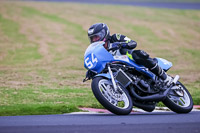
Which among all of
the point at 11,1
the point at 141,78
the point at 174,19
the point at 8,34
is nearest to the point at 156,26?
the point at 174,19

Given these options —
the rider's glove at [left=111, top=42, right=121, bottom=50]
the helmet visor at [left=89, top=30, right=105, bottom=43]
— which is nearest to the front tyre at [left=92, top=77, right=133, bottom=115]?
the rider's glove at [left=111, top=42, right=121, bottom=50]

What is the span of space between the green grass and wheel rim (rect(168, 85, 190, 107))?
161 centimetres

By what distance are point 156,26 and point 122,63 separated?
71.8 ft

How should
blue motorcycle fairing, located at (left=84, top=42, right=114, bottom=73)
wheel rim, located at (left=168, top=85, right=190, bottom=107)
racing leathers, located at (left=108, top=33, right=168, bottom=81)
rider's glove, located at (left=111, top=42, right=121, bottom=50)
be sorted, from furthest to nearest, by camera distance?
1. wheel rim, located at (left=168, top=85, right=190, bottom=107)
2. racing leathers, located at (left=108, top=33, right=168, bottom=81)
3. rider's glove, located at (left=111, top=42, right=121, bottom=50)
4. blue motorcycle fairing, located at (left=84, top=42, right=114, bottom=73)

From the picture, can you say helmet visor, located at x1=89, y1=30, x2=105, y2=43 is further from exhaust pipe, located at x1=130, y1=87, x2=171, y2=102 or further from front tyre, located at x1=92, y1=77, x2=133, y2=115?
exhaust pipe, located at x1=130, y1=87, x2=171, y2=102

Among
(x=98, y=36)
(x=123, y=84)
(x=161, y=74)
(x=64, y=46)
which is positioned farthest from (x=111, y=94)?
(x=64, y=46)

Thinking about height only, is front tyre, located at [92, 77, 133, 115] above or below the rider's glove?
below

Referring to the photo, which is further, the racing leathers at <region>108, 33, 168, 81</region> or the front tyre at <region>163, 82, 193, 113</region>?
the front tyre at <region>163, 82, 193, 113</region>

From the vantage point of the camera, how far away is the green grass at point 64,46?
34.5 ft

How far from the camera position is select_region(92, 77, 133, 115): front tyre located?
7.11 meters

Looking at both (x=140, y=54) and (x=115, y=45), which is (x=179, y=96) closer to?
(x=140, y=54)

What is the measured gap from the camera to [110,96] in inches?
291

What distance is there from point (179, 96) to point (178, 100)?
0.11m

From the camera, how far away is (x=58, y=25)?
27.6 metres
